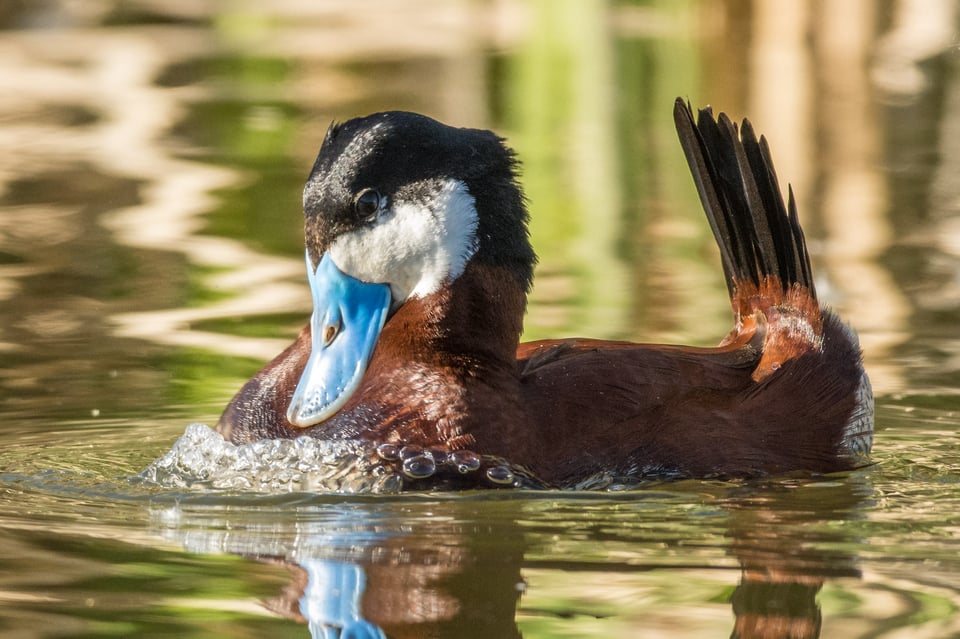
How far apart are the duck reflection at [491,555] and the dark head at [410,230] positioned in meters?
0.56

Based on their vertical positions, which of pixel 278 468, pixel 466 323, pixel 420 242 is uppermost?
pixel 420 242

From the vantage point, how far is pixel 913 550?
4297mm

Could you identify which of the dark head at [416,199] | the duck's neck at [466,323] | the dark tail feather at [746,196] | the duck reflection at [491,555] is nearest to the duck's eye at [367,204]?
the dark head at [416,199]

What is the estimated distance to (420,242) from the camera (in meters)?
5.11

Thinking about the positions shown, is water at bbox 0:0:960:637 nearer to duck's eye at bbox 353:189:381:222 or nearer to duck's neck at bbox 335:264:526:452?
duck's neck at bbox 335:264:526:452

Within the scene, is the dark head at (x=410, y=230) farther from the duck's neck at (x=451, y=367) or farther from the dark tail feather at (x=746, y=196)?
the dark tail feather at (x=746, y=196)

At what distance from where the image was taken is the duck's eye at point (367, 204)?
200 inches

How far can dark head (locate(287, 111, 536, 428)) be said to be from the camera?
5.07 metres

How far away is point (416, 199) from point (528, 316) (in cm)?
249

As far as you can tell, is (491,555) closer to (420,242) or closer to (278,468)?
(278,468)

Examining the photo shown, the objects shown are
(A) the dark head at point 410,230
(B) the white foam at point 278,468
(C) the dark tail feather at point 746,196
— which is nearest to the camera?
(B) the white foam at point 278,468

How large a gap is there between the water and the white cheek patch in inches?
24.9

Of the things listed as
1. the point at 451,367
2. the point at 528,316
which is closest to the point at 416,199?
the point at 451,367

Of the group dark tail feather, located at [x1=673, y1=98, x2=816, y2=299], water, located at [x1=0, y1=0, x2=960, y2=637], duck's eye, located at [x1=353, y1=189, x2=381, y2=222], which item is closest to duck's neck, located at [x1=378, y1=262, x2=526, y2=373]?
duck's eye, located at [x1=353, y1=189, x2=381, y2=222]
